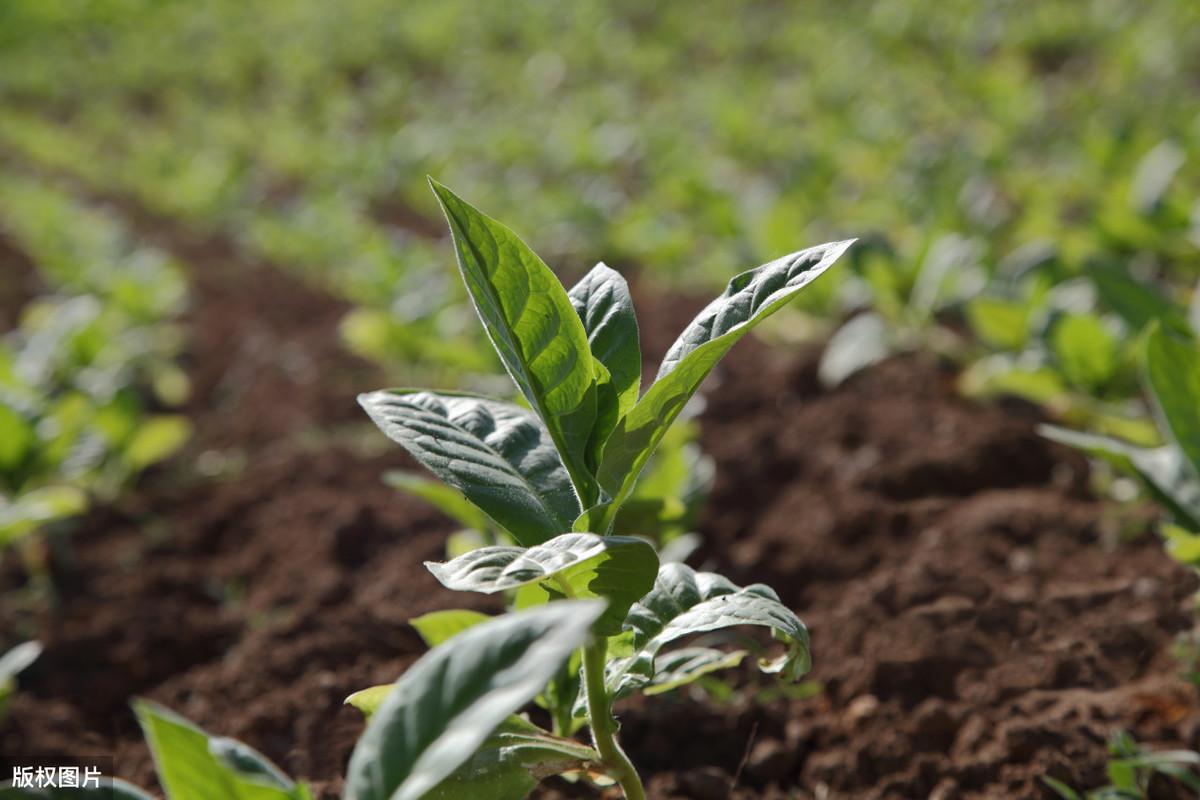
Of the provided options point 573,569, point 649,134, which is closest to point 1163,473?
point 573,569

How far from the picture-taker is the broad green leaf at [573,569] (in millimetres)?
945

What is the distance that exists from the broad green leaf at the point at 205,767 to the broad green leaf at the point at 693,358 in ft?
1.39

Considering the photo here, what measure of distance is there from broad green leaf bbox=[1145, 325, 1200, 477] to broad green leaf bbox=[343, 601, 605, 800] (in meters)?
1.07

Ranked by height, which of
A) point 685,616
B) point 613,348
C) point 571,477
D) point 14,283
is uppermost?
point 613,348

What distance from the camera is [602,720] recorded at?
1161 mm

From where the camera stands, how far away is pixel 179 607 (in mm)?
2418

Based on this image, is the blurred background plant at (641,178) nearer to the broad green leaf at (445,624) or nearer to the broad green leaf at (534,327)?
the broad green leaf at (445,624)

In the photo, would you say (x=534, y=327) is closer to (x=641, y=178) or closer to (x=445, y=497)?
(x=445, y=497)

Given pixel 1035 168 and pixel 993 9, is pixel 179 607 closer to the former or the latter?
pixel 1035 168

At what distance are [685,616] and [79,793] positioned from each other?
0.58m

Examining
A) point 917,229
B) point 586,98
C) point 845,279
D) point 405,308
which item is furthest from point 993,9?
point 405,308

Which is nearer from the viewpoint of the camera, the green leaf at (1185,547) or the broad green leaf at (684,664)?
the broad green leaf at (684,664)

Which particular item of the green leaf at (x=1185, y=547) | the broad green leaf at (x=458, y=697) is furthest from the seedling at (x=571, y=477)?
the green leaf at (x=1185, y=547)

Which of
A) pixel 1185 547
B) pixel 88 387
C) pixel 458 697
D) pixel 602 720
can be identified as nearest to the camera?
pixel 458 697
